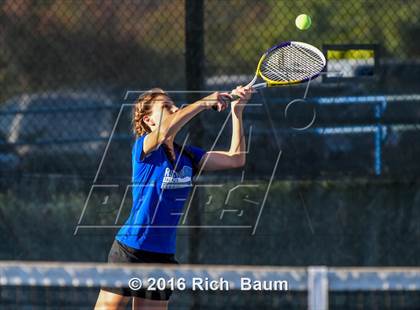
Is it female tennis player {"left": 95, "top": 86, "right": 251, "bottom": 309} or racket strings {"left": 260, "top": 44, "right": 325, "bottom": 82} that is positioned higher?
racket strings {"left": 260, "top": 44, "right": 325, "bottom": 82}

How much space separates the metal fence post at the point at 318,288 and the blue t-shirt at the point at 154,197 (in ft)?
5.52

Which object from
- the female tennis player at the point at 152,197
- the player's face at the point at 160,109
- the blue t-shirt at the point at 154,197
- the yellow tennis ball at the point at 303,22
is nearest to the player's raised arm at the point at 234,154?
the female tennis player at the point at 152,197

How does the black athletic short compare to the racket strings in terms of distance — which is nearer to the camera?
the black athletic short

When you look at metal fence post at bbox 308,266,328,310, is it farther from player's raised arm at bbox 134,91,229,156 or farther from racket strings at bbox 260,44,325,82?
racket strings at bbox 260,44,325,82

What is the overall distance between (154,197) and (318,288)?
5.90ft

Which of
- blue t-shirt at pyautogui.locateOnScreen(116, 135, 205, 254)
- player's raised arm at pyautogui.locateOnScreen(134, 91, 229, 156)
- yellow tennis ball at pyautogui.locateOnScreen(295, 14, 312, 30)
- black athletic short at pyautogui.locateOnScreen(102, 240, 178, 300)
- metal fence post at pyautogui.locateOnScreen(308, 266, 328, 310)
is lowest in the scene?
metal fence post at pyautogui.locateOnScreen(308, 266, 328, 310)

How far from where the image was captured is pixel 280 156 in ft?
18.4

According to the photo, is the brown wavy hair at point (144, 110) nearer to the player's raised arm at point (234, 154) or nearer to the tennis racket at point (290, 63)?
the player's raised arm at point (234, 154)

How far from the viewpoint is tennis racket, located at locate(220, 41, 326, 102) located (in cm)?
Answer: 490

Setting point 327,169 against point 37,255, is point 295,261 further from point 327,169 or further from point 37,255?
point 37,255

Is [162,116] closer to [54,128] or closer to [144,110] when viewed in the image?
[144,110]

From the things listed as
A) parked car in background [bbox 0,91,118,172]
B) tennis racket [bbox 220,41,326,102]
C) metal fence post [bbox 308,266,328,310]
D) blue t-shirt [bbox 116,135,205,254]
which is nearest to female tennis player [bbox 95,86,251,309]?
blue t-shirt [bbox 116,135,205,254]

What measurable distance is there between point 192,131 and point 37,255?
120cm

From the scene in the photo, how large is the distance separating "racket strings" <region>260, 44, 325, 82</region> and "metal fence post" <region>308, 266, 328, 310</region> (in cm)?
215
